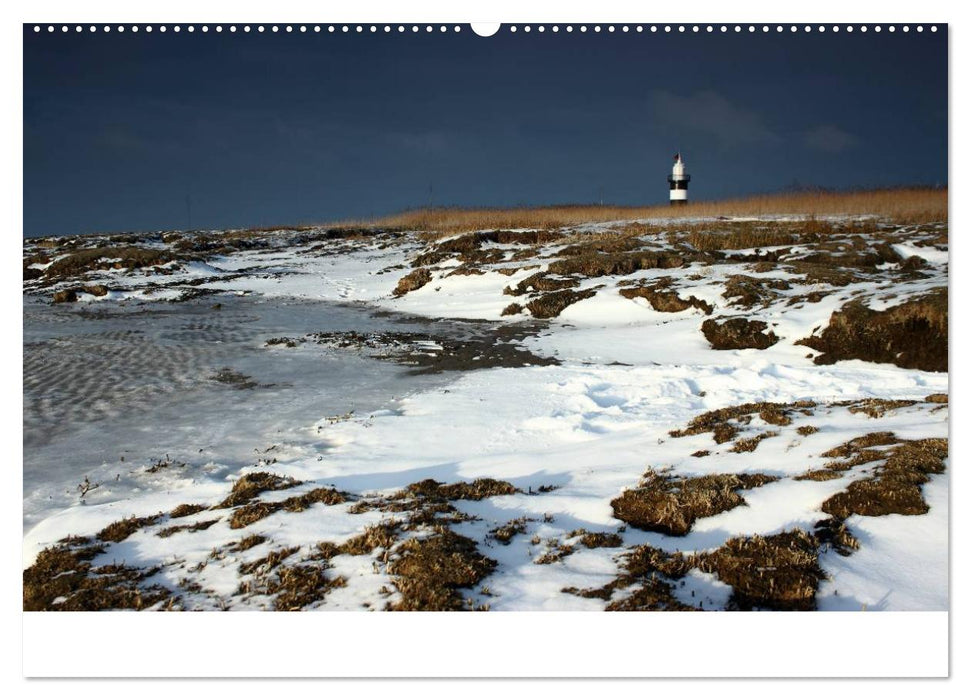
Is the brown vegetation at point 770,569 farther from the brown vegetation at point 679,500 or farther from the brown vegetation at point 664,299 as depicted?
the brown vegetation at point 664,299

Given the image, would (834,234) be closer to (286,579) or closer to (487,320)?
(487,320)

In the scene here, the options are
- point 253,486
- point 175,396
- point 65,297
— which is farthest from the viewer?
point 65,297

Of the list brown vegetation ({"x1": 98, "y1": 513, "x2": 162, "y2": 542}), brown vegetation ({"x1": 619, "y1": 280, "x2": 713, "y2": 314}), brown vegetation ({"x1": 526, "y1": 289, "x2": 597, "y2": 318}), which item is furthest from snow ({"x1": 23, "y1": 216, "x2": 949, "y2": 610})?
brown vegetation ({"x1": 526, "y1": 289, "x2": 597, "y2": 318})

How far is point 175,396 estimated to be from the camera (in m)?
10.9

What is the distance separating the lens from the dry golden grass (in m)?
8.03

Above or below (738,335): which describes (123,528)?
above

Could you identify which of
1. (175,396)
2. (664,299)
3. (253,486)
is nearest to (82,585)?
(253,486)

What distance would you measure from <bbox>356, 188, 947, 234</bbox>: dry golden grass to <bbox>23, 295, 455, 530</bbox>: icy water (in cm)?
669

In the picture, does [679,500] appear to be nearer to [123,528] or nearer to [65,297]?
[123,528]

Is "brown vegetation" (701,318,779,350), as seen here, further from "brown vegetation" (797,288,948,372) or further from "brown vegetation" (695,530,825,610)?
"brown vegetation" (695,530,825,610)

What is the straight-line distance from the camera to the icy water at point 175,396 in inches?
306

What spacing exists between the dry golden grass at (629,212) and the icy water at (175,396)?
669cm

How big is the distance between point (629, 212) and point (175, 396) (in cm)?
3506
